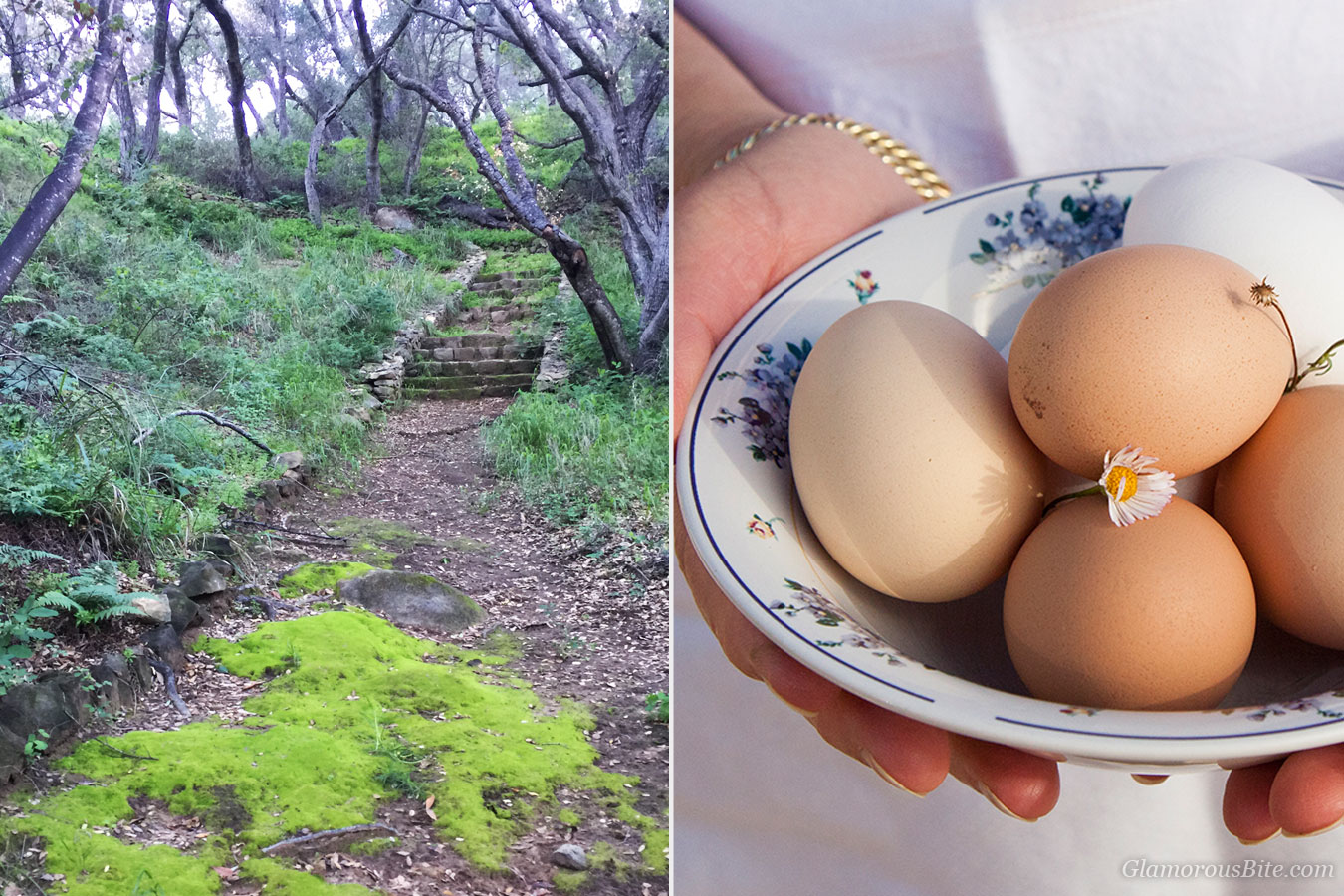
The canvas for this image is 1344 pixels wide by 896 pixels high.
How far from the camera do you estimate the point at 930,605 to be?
778mm

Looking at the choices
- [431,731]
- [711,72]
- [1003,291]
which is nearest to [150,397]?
[431,731]

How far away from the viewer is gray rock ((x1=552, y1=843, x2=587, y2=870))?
45.8 inches

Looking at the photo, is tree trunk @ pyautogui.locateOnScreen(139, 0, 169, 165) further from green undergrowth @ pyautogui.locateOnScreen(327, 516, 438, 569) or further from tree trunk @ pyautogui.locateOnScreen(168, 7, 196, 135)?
green undergrowth @ pyautogui.locateOnScreen(327, 516, 438, 569)

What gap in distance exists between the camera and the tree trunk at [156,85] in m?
1.19

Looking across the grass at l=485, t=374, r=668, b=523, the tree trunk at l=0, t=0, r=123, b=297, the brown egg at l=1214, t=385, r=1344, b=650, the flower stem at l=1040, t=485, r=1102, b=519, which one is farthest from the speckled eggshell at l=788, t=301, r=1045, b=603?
the tree trunk at l=0, t=0, r=123, b=297

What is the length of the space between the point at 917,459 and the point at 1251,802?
450mm

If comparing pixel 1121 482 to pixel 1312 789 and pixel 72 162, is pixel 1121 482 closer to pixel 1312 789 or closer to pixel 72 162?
pixel 1312 789

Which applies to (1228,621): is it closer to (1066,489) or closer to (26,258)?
(1066,489)

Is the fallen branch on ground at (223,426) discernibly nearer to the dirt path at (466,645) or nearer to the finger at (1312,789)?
the dirt path at (466,645)

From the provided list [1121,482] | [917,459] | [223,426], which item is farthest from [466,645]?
[1121,482]

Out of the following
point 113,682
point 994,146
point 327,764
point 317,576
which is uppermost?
point 994,146

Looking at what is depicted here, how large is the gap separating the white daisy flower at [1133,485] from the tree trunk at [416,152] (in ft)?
3.08

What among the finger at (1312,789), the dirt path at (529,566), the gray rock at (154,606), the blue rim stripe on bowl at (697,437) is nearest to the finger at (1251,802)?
the finger at (1312,789)

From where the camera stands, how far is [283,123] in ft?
4.04
